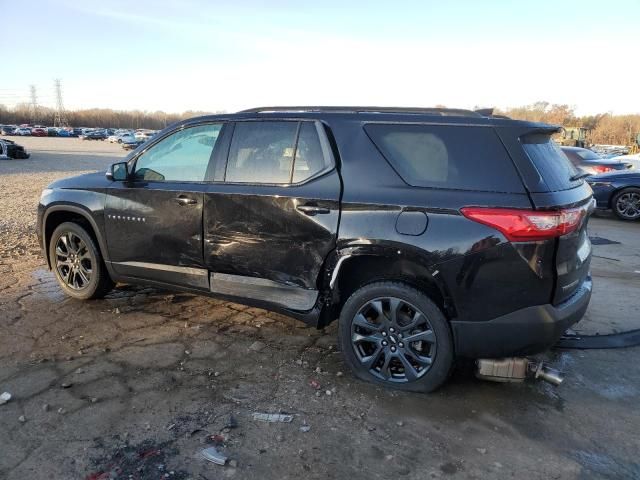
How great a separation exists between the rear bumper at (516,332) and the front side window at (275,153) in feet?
5.00

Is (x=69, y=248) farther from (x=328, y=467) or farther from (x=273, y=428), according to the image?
(x=328, y=467)

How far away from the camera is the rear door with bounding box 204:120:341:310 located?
358 cm

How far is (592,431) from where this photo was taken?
302 centimetres

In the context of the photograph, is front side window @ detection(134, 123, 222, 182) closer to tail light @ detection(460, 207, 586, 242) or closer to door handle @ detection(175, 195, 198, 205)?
door handle @ detection(175, 195, 198, 205)

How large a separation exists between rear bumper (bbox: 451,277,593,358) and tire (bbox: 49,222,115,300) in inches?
136

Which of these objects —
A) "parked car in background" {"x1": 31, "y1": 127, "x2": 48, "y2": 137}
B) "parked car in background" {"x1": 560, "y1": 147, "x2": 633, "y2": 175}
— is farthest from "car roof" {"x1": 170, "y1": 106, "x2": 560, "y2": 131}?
"parked car in background" {"x1": 31, "y1": 127, "x2": 48, "y2": 137}

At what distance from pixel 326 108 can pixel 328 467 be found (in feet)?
8.45

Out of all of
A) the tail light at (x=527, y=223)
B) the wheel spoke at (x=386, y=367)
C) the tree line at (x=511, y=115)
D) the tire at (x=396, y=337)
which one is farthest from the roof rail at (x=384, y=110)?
the tree line at (x=511, y=115)

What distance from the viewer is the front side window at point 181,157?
13.8ft

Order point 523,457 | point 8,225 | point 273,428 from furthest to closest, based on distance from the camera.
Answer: point 8,225
point 273,428
point 523,457

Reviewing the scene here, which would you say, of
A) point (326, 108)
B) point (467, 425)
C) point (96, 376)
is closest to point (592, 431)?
point (467, 425)

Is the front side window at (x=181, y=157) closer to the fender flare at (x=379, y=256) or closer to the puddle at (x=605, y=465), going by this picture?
the fender flare at (x=379, y=256)

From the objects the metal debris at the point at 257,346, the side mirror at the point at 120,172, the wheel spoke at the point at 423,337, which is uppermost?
the side mirror at the point at 120,172

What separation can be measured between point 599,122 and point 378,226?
63396 millimetres
